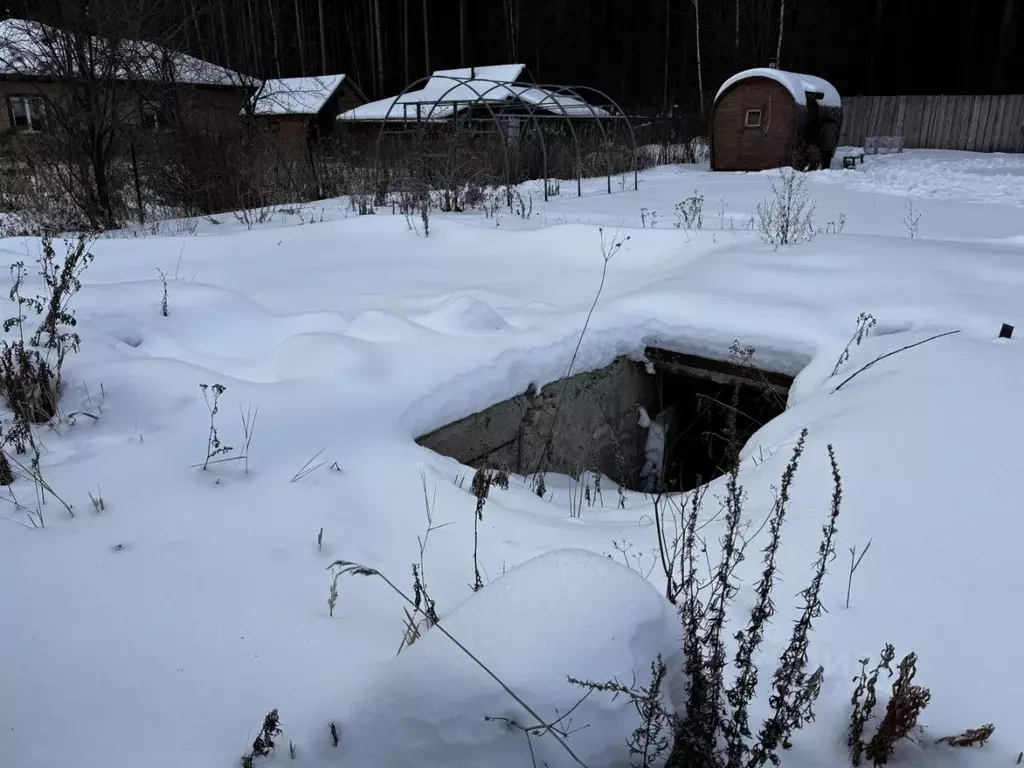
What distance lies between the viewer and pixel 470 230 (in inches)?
273

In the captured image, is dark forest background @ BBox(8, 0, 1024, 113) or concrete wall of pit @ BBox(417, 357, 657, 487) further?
dark forest background @ BBox(8, 0, 1024, 113)

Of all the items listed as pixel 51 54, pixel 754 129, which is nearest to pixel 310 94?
pixel 754 129

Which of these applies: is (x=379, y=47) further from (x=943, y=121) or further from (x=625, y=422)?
(x=625, y=422)

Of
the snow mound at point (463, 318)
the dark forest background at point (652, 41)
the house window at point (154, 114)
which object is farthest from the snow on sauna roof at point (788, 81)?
the snow mound at point (463, 318)

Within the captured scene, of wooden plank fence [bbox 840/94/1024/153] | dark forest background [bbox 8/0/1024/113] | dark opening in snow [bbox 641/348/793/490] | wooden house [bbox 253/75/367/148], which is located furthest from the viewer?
dark forest background [bbox 8/0/1024/113]

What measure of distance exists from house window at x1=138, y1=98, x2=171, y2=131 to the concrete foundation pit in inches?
334

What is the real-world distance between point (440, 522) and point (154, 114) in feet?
34.0

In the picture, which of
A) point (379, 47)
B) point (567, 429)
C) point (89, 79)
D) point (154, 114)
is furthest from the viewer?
point (379, 47)

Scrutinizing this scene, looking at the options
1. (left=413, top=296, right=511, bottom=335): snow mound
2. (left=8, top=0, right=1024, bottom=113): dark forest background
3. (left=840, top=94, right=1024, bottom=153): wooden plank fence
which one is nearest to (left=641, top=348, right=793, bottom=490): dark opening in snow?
(left=413, top=296, right=511, bottom=335): snow mound

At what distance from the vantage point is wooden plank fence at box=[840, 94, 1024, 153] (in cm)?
1894

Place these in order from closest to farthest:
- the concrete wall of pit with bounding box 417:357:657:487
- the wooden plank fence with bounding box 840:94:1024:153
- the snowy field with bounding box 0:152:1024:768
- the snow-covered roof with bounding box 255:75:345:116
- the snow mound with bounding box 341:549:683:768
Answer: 1. the snow mound with bounding box 341:549:683:768
2. the snowy field with bounding box 0:152:1024:768
3. the concrete wall of pit with bounding box 417:357:657:487
4. the wooden plank fence with bounding box 840:94:1024:153
5. the snow-covered roof with bounding box 255:75:345:116

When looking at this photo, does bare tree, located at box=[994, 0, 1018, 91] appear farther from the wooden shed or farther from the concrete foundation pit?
the concrete foundation pit

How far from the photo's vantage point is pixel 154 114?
10.7 meters

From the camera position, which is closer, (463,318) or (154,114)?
(463,318)
